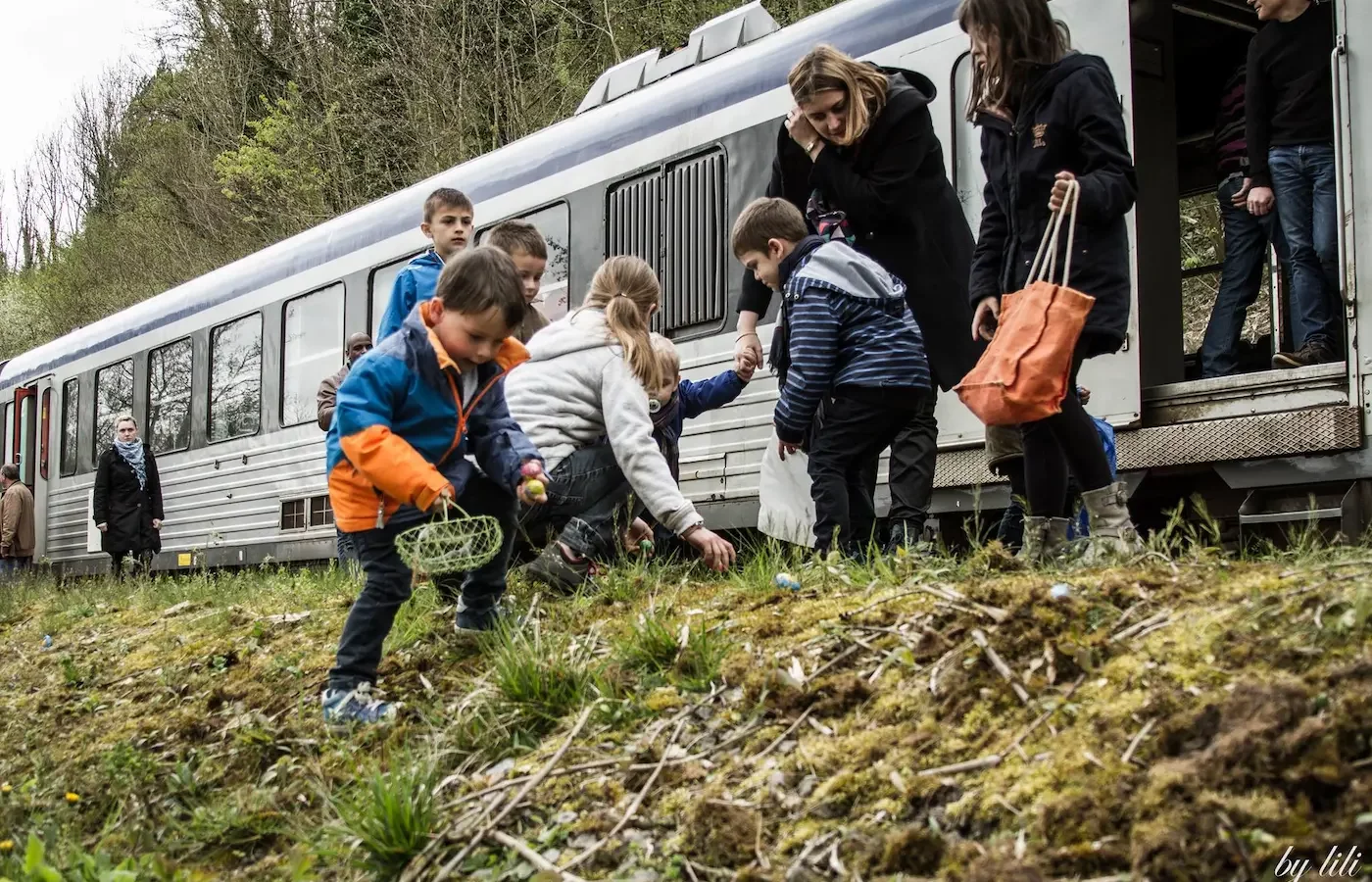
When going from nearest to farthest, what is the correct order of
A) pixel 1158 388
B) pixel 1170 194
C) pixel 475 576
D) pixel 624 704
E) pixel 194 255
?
pixel 624 704 → pixel 475 576 → pixel 1158 388 → pixel 1170 194 → pixel 194 255

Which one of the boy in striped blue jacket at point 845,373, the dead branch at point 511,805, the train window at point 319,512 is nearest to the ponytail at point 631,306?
the boy in striped blue jacket at point 845,373

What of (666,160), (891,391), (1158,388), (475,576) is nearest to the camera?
(475,576)

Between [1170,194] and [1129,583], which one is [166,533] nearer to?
[1170,194]

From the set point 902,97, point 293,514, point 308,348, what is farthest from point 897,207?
point 293,514

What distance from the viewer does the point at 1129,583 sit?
342cm

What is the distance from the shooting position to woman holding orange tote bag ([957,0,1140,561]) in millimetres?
4438

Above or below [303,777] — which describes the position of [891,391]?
above

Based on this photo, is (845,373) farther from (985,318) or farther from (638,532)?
(638,532)

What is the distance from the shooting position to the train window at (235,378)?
12.5m

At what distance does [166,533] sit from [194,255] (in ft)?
58.7

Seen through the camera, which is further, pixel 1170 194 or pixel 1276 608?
pixel 1170 194

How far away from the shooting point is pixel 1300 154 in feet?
19.9

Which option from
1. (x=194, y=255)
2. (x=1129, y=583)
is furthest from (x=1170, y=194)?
(x=194, y=255)

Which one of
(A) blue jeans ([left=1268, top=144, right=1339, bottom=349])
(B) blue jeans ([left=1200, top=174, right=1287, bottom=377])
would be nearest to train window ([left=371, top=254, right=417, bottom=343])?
(B) blue jeans ([left=1200, top=174, right=1287, bottom=377])
